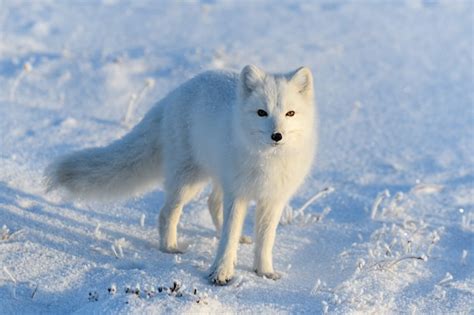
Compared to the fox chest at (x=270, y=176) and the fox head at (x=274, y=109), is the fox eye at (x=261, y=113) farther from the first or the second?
the fox chest at (x=270, y=176)

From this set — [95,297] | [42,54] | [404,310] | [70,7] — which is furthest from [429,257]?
[70,7]

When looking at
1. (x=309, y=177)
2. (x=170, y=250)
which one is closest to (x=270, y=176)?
(x=170, y=250)

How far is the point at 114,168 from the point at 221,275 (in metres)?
0.97

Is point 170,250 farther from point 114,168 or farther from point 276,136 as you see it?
point 276,136

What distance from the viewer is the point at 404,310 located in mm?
2992

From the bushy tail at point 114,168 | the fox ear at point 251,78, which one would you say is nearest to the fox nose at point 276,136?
the fox ear at point 251,78

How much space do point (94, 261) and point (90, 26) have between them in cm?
488

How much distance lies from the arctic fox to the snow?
235 millimetres

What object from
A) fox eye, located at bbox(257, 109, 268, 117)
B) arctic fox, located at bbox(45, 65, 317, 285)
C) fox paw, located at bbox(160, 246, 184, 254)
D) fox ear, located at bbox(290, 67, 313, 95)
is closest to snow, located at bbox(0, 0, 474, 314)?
fox paw, located at bbox(160, 246, 184, 254)

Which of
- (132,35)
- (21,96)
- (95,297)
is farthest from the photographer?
(132,35)

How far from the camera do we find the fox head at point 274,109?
115 inches

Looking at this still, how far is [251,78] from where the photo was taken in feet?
10.1

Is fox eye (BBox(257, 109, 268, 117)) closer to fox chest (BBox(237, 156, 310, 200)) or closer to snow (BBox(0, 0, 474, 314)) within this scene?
fox chest (BBox(237, 156, 310, 200))

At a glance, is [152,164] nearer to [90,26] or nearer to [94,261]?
[94,261]
